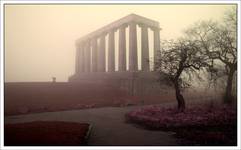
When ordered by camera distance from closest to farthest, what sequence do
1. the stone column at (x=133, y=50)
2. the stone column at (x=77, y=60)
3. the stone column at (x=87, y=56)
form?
the stone column at (x=133, y=50), the stone column at (x=87, y=56), the stone column at (x=77, y=60)

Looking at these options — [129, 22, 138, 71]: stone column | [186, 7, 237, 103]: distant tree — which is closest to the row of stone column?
[129, 22, 138, 71]: stone column

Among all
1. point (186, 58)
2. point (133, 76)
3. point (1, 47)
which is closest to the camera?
point (1, 47)

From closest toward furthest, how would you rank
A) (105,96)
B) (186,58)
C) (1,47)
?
(1,47) < (186,58) < (105,96)

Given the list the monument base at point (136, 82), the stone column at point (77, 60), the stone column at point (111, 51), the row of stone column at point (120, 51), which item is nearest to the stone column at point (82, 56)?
the row of stone column at point (120, 51)

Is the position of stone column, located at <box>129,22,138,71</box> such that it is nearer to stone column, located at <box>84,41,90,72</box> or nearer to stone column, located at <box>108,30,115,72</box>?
stone column, located at <box>108,30,115,72</box>

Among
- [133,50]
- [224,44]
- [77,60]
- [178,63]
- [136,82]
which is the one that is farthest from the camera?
[77,60]

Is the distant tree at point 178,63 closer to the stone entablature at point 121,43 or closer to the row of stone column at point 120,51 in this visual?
the row of stone column at point 120,51

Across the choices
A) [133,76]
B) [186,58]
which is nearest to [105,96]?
[133,76]

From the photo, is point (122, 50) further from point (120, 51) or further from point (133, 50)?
point (133, 50)

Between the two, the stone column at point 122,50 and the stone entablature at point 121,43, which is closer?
the stone entablature at point 121,43

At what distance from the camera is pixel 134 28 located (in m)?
32.0

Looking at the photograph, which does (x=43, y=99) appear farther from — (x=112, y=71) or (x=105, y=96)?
(x=112, y=71)

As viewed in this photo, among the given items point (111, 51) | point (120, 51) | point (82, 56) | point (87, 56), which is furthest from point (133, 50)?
point (82, 56)

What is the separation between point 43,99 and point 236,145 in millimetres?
20509
